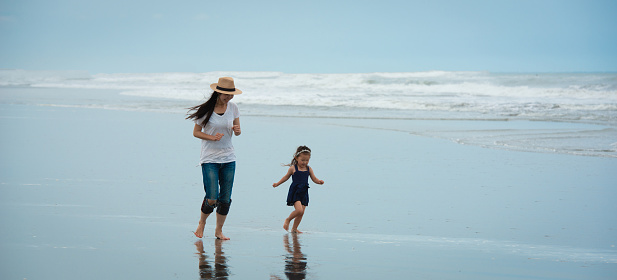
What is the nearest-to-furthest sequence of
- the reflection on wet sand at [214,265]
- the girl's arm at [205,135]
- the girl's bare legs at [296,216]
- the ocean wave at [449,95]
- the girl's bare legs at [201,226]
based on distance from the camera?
the reflection on wet sand at [214,265] → the girl's arm at [205,135] → the girl's bare legs at [201,226] → the girl's bare legs at [296,216] → the ocean wave at [449,95]

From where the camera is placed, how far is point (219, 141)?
231 inches

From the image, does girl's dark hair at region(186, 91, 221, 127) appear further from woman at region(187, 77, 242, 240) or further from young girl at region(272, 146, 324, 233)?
young girl at region(272, 146, 324, 233)

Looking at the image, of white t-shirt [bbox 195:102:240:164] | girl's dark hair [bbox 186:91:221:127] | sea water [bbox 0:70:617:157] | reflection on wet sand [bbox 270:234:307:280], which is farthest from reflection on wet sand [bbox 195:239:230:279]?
sea water [bbox 0:70:617:157]

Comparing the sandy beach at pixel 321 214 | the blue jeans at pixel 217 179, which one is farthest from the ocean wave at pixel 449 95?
the blue jeans at pixel 217 179

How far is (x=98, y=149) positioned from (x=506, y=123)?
497 inches

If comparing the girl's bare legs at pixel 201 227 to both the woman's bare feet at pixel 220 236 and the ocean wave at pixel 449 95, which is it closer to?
the woman's bare feet at pixel 220 236

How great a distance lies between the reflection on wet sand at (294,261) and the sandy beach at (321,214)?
0.02m

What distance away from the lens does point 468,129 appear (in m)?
17.7

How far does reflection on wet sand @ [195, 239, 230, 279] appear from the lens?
4.71m

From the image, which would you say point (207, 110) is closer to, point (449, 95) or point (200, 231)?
point (200, 231)

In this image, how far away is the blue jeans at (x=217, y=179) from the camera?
231 inches

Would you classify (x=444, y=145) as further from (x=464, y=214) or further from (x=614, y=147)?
(x=464, y=214)

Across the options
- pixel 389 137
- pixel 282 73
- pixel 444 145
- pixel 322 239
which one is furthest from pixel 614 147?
pixel 282 73

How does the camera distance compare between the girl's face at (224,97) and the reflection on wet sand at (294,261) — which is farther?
the girl's face at (224,97)
